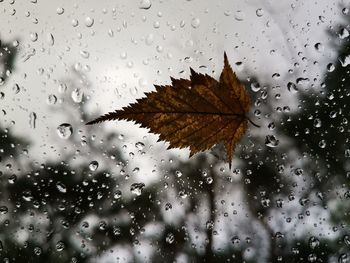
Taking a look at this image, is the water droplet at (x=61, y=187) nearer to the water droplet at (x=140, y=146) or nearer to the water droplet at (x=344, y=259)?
the water droplet at (x=140, y=146)

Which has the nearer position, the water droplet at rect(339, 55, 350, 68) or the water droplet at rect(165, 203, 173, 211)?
the water droplet at rect(339, 55, 350, 68)

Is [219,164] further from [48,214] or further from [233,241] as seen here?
[48,214]

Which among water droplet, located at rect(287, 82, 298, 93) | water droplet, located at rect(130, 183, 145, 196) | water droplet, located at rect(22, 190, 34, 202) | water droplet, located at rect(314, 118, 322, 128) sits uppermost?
water droplet, located at rect(287, 82, 298, 93)

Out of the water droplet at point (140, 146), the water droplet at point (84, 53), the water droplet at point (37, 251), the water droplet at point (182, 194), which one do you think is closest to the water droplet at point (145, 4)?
the water droplet at point (84, 53)

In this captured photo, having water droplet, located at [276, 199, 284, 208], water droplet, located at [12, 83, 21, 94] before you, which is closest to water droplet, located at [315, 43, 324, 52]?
water droplet, located at [276, 199, 284, 208]

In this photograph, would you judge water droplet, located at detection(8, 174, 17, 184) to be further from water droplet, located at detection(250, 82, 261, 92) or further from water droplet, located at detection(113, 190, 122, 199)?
water droplet, located at detection(250, 82, 261, 92)

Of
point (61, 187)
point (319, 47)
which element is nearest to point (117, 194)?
point (61, 187)

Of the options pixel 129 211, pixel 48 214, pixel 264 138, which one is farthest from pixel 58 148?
pixel 264 138
